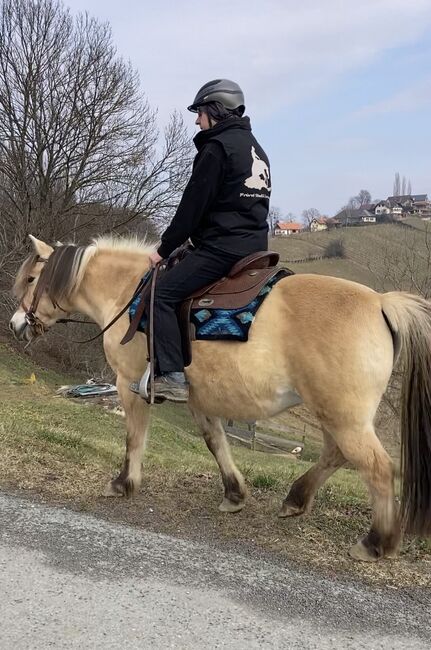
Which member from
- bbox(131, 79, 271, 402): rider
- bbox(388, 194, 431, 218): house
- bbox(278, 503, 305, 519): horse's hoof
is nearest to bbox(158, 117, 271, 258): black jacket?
bbox(131, 79, 271, 402): rider

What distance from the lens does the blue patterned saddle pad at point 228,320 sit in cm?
407

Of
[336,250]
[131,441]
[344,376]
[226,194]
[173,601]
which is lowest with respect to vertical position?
[173,601]

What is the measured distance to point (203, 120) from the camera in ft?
14.5

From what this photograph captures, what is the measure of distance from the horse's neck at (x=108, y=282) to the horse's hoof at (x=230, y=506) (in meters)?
1.82

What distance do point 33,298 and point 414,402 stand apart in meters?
3.44

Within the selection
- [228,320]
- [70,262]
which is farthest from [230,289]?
[70,262]

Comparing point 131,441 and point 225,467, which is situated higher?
point 131,441

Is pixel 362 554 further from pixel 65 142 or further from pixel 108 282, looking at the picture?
pixel 65 142

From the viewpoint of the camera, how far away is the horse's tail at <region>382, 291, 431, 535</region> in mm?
3846

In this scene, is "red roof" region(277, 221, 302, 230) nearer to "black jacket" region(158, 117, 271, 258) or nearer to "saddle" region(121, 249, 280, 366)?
"black jacket" region(158, 117, 271, 258)

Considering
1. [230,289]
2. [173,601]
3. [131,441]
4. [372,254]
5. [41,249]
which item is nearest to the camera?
[173,601]

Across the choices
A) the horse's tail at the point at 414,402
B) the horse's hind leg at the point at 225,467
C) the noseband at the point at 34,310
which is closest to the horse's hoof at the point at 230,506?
the horse's hind leg at the point at 225,467

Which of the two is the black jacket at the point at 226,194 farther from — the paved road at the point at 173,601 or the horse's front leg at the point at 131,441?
the paved road at the point at 173,601

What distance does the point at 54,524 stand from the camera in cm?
425
